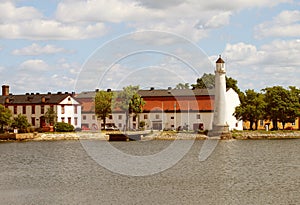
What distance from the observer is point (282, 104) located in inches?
3836

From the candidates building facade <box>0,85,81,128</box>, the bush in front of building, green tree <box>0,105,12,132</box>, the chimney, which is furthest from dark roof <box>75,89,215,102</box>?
green tree <box>0,105,12,132</box>

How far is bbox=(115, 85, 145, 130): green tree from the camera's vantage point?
360 ft

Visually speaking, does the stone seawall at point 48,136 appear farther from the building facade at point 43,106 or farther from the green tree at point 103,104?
the building facade at point 43,106

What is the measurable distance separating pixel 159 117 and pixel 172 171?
237 ft

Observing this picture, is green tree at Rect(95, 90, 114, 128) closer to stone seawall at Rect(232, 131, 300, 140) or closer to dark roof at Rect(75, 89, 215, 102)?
dark roof at Rect(75, 89, 215, 102)

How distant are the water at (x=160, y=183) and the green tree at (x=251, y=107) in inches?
1690

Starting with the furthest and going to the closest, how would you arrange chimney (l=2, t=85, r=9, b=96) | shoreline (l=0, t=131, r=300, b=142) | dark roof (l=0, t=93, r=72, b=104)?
chimney (l=2, t=85, r=9, b=96)
dark roof (l=0, t=93, r=72, b=104)
shoreline (l=0, t=131, r=300, b=142)

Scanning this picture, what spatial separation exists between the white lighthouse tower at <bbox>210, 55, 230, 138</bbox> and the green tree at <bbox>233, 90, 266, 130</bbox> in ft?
27.2

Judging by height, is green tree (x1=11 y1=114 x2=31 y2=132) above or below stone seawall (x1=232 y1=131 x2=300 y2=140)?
above

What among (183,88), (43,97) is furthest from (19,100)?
(183,88)

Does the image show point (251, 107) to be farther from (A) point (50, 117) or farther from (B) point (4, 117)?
(B) point (4, 117)

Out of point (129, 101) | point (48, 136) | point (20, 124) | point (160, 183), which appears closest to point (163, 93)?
point (129, 101)

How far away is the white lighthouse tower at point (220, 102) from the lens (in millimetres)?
90750

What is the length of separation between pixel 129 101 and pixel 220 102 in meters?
25.1
